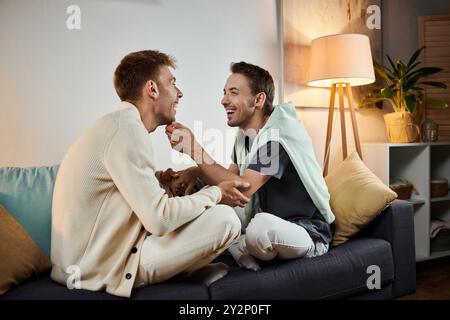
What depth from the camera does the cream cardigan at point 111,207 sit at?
1.16 meters

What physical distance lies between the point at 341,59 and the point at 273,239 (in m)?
1.18

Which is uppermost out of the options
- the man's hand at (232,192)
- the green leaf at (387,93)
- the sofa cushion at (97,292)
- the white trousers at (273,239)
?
the green leaf at (387,93)

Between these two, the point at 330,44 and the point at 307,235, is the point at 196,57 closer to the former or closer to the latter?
the point at 330,44

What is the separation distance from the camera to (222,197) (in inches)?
58.4

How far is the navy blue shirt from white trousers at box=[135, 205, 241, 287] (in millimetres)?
393

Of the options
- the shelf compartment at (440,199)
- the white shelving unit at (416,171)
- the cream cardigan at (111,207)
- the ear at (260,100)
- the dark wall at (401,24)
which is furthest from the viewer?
the dark wall at (401,24)

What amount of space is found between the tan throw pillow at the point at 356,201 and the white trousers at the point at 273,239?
0.30 metres

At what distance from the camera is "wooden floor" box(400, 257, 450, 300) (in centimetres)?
190

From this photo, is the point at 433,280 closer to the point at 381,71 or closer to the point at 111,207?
the point at 381,71

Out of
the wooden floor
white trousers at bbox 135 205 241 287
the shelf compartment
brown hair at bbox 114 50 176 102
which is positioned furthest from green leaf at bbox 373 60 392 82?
white trousers at bbox 135 205 241 287

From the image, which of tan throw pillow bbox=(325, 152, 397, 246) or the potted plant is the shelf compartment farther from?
tan throw pillow bbox=(325, 152, 397, 246)

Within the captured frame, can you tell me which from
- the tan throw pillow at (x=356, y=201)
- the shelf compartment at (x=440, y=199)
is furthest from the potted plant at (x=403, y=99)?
the tan throw pillow at (x=356, y=201)

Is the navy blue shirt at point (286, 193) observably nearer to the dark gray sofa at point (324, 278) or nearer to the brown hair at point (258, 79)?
the dark gray sofa at point (324, 278)

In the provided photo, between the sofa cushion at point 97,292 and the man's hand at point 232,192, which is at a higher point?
the man's hand at point 232,192
